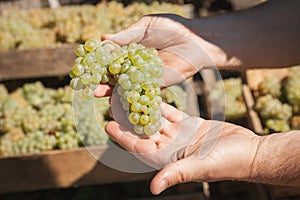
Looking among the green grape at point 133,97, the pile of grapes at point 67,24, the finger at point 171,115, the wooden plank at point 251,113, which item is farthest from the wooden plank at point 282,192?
the pile of grapes at point 67,24

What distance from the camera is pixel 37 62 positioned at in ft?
9.23

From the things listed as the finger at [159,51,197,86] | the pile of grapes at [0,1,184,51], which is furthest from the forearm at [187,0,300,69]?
the pile of grapes at [0,1,184,51]

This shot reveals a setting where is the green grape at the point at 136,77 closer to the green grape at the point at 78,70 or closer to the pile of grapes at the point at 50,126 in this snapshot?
the green grape at the point at 78,70

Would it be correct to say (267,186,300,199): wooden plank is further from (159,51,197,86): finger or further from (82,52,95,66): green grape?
(82,52,95,66): green grape

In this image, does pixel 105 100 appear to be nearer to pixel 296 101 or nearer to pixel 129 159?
pixel 129 159

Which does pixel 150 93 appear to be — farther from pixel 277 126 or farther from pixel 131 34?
pixel 277 126

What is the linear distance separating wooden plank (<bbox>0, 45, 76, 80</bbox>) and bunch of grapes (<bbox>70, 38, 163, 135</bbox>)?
4.10 ft

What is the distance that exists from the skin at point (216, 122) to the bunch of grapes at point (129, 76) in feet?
0.21

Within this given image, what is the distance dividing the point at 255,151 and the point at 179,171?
11.6 inches

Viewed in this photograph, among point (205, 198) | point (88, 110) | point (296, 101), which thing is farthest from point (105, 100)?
point (296, 101)

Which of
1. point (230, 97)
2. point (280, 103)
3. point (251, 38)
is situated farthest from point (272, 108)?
point (251, 38)

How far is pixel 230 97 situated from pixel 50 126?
1.22 meters

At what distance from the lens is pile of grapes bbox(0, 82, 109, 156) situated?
7.66 feet

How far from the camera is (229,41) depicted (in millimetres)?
1975
